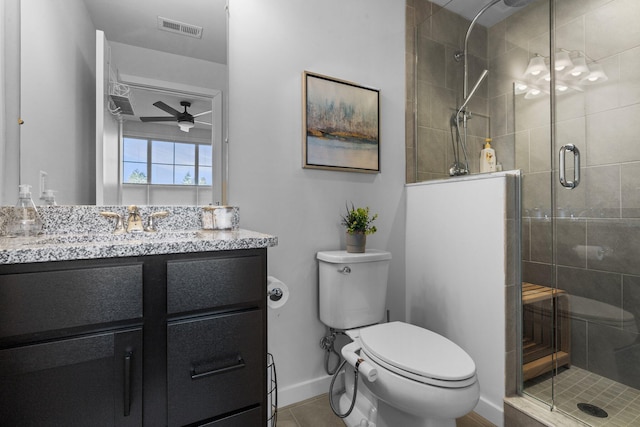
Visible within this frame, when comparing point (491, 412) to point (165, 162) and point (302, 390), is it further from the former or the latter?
point (165, 162)

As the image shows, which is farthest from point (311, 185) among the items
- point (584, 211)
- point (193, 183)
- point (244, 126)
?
point (584, 211)

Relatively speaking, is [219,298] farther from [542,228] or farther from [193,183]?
[542,228]

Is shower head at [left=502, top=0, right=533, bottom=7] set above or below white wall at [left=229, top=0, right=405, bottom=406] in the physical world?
above

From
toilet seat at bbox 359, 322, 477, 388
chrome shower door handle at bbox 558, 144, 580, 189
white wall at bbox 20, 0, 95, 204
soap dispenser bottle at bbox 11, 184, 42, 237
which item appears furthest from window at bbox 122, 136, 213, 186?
chrome shower door handle at bbox 558, 144, 580, 189

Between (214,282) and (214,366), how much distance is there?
9.4 inches

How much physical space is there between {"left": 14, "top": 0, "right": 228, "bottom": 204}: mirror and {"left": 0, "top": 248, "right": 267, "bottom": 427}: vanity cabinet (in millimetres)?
565

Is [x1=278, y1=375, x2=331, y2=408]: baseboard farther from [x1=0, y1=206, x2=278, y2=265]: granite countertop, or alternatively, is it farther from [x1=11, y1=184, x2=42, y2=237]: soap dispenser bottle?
[x1=11, y1=184, x2=42, y2=237]: soap dispenser bottle

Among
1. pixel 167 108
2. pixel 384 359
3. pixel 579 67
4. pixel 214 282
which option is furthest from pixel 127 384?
pixel 579 67

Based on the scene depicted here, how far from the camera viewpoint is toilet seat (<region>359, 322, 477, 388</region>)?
1.03m

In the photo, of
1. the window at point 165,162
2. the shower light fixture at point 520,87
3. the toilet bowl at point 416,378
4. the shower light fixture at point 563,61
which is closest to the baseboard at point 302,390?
the toilet bowl at point 416,378

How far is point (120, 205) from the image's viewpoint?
48.1 inches

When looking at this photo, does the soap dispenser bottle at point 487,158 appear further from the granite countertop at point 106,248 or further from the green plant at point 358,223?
the granite countertop at point 106,248

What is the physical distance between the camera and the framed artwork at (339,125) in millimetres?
1653

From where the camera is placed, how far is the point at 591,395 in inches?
53.2
